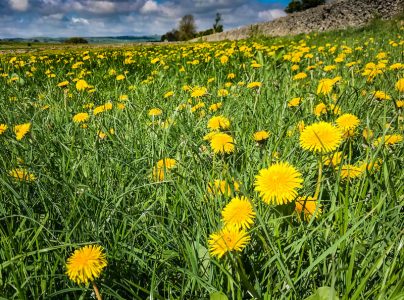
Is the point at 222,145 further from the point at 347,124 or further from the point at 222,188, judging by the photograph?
the point at 347,124

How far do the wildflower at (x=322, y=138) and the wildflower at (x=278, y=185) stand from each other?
0.19 metres

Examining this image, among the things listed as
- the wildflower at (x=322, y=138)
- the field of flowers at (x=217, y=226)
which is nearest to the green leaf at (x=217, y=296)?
the field of flowers at (x=217, y=226)

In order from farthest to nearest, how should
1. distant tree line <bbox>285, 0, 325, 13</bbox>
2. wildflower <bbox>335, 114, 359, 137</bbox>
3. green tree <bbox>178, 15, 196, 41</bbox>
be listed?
green tree <bbox>178, 15, 196, 41</bbox>, distant tree line <bbox>285, 0, 325, 13</bbox>, wildflower <bbox>335, 114, 359, 137</bbox>

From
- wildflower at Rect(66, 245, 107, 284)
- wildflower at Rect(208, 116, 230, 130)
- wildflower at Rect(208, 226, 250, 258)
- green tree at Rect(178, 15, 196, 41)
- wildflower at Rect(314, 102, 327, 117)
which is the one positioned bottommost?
wildflower at Rect(66, 245, 107, 284)

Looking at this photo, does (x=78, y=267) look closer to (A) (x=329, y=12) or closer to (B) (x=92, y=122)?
(B) (x=92, y=122)

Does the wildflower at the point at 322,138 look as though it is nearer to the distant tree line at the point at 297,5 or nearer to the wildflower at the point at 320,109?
the wildflower at the point at 320,109

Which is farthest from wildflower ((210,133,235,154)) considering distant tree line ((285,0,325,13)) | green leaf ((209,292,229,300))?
distant tree line ((285,0,325,13))

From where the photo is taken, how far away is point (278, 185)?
1029mm

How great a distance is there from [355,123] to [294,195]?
0.70 m

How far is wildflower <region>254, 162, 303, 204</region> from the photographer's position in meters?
1.00

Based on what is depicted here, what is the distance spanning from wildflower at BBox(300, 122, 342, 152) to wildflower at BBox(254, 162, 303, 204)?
185mm

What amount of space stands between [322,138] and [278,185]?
0.31 m

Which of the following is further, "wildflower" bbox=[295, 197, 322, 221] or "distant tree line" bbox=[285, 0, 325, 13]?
"distant tree line" bbox=[285, 0, 325, 13]

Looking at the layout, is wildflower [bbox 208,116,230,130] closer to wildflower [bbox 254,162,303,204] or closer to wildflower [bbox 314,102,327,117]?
wildflower [bbox 314,102,327,117]
